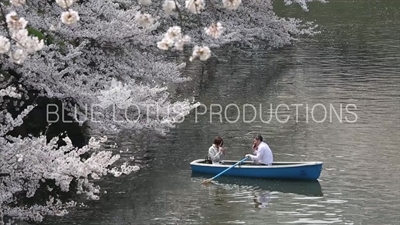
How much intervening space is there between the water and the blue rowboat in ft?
0.59

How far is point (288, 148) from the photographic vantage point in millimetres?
16703

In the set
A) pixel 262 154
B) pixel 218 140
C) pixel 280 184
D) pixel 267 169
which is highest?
pixel 218 140

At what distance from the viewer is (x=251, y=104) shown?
2148 cm

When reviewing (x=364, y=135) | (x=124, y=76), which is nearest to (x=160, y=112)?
(x=124, y=76)

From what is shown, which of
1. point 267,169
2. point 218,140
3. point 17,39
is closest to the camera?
point 17,39

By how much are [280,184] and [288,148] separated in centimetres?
234

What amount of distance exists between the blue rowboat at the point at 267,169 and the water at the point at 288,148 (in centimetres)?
18

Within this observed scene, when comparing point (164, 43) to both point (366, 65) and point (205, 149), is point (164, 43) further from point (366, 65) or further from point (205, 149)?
point (366, 65)

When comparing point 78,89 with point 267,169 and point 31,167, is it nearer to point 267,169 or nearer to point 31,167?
point 31,167

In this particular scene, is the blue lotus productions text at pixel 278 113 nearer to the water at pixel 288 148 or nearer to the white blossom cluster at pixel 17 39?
the water at pixel 288 148

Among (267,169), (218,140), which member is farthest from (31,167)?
(267,169)

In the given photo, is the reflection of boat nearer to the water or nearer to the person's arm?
the water

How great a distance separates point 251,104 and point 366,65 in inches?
296

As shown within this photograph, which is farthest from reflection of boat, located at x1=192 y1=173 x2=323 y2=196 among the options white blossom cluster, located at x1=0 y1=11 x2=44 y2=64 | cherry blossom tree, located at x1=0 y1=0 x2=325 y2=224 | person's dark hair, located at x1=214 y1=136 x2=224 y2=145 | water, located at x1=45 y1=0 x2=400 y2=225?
white blossom cluster, located at x1=0 y1=11 x2=44 y2=64
